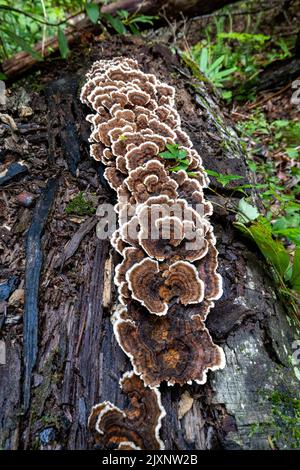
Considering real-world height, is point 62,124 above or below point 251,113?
below

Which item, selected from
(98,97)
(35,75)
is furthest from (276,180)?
(35,75)

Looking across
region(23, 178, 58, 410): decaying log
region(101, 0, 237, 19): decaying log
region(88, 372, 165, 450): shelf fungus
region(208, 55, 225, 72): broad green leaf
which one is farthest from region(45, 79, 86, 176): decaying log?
region(208, 55, 225, 72): broad green leaf

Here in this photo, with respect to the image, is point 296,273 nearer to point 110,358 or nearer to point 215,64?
point 110,358

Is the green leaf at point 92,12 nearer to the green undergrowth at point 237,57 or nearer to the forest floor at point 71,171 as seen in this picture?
the forest floor at point 71,171

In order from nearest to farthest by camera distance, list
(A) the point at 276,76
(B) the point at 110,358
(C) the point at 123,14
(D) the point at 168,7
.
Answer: (B) the point at 110,358 → (C) the point at 123,14 → (D) the point at 168,7 → (A) the point at 276,76

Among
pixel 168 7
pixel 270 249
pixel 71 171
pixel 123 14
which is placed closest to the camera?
pixel 270 249

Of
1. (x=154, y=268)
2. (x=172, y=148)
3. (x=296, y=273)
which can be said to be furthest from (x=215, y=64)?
(x=154, y=268)

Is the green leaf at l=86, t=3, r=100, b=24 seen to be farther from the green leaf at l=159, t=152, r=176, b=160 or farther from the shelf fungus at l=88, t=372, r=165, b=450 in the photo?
the shelf fungus at l=88, t=372, r=165, b=450
